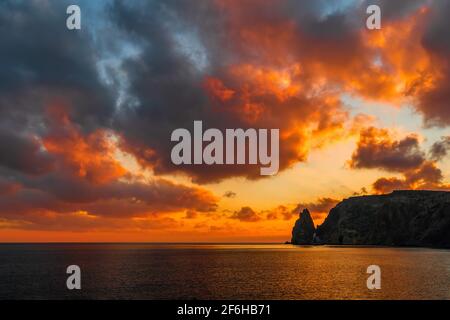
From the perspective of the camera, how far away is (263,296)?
78.2 m

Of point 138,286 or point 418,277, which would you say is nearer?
point 138,286

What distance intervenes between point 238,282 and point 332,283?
2269 centimetres
